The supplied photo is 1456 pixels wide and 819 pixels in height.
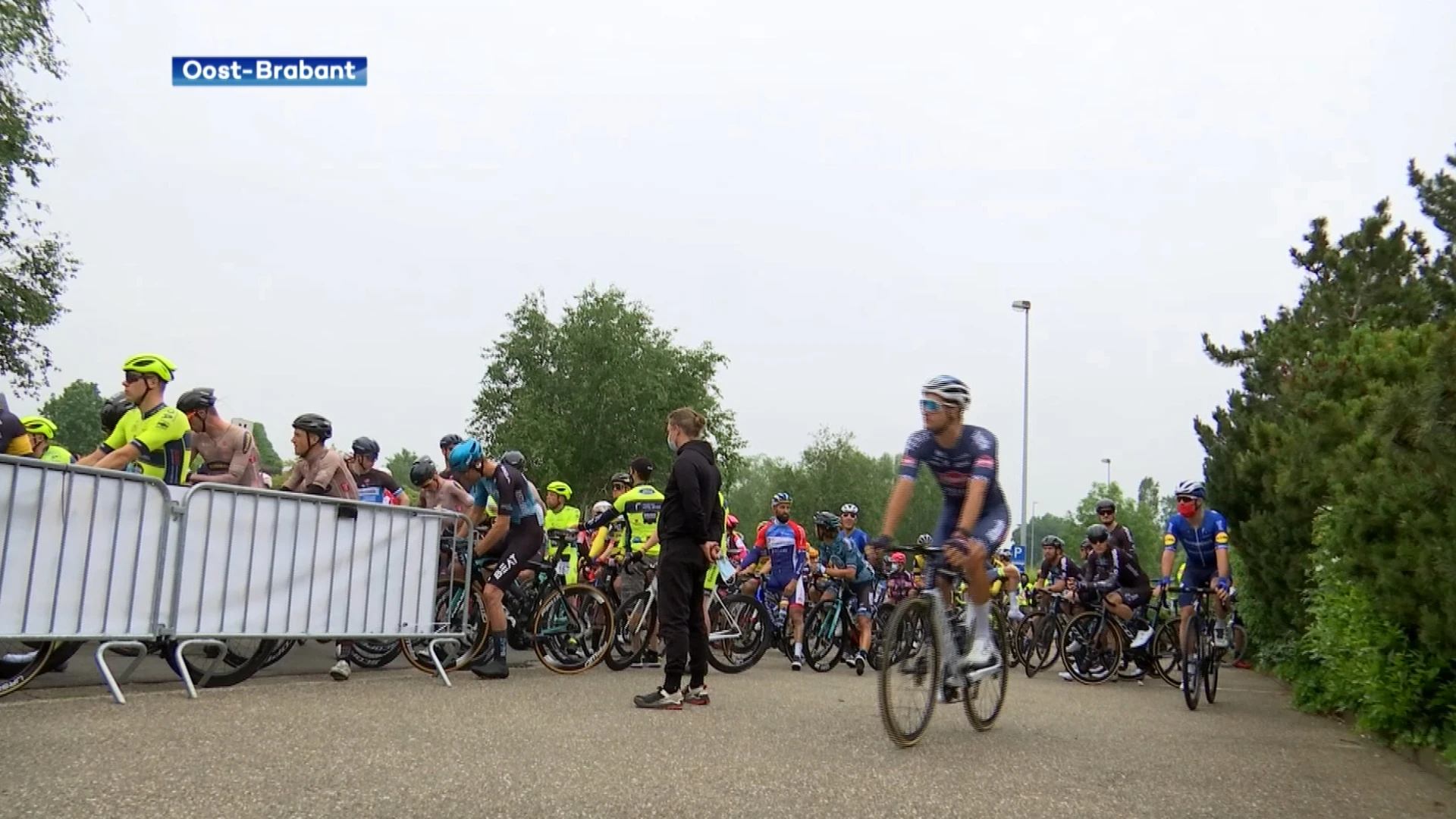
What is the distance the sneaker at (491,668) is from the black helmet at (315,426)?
2067mm

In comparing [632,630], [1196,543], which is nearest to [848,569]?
[632,630]

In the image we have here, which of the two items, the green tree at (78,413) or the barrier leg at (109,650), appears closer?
the barrier leg at (109,650)

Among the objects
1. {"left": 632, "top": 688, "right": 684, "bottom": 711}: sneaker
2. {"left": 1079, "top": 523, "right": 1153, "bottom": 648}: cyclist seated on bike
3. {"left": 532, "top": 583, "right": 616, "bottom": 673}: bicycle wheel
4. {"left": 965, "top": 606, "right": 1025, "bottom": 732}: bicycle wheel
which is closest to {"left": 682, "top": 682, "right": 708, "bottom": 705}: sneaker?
{"left": 632, "top": 688, "right": 684, "bottom": 711}: sneaker

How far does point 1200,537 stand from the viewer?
11.7 m

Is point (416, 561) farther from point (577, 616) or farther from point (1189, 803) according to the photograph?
point (1189, 803)

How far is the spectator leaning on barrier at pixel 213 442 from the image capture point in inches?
384

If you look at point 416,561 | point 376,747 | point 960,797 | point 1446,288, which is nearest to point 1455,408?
point 960,797

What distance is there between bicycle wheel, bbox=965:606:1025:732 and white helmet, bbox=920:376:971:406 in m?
1.37

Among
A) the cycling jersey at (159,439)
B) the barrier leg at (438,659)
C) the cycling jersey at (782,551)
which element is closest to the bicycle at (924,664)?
the barrier leg at (438,659)

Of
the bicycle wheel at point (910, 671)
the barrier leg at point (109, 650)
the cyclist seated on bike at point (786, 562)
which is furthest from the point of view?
the cyclist seated on bike at point (786, 562)

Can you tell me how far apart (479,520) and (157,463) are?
273 centimetres

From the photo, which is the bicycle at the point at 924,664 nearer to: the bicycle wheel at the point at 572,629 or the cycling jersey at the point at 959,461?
the cycling jersey at the point at 959,461

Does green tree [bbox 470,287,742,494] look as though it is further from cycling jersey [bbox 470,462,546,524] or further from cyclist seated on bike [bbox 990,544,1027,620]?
cycling jersey [bbox 470,462,546,524]

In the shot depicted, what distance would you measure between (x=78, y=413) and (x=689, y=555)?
13460 centimetres
